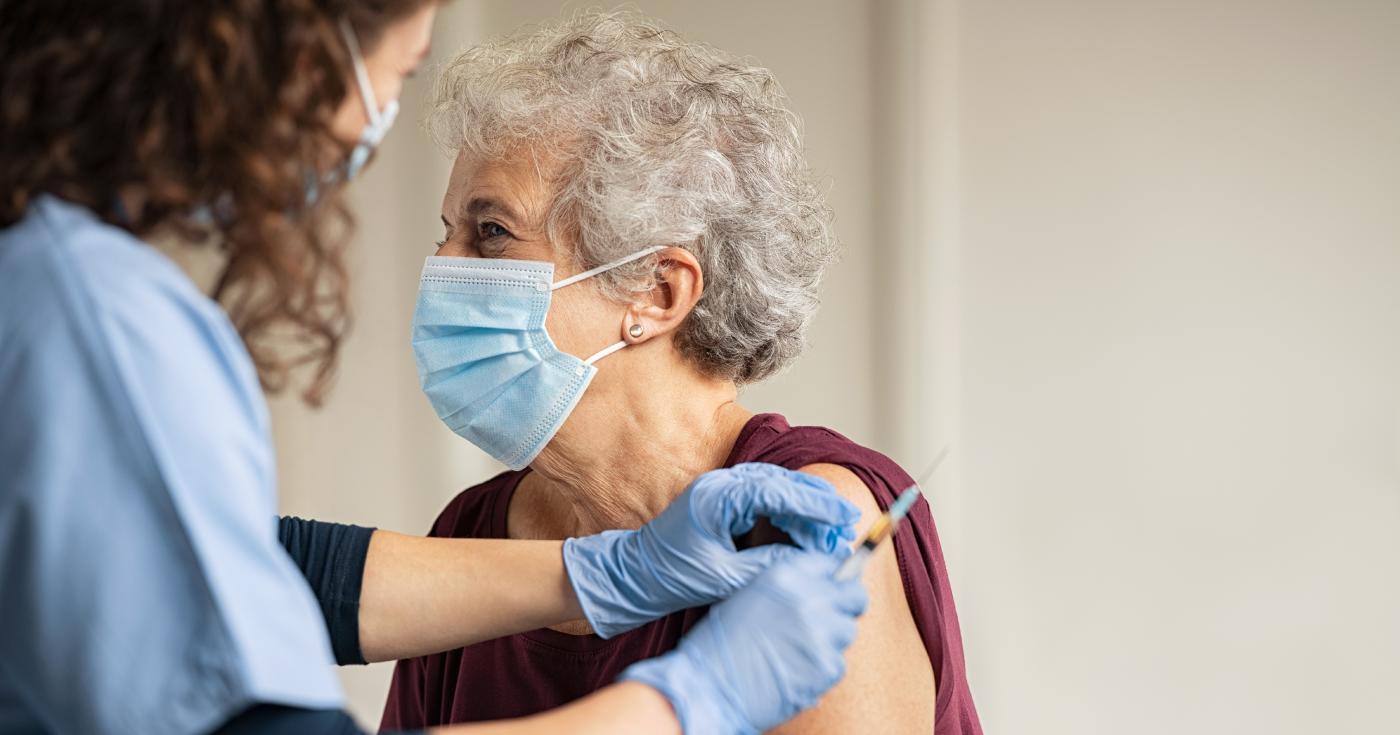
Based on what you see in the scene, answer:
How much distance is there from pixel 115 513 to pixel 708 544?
24.1 inches

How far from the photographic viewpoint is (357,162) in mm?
1010

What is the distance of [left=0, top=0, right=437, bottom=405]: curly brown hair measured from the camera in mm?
830

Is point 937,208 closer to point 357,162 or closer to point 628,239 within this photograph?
point 628,239

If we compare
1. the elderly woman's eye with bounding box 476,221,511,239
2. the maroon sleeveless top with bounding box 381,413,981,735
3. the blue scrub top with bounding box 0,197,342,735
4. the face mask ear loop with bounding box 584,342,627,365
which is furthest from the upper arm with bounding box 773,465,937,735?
the blue scrub top with bounding box 0,197,342,735

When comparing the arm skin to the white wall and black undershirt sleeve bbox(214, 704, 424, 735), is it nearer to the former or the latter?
black undershirt sleeve bbox(214, 704, 424, 735)

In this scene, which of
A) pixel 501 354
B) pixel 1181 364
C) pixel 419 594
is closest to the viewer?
pixel 419 594

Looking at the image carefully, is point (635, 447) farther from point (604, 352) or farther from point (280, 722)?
point (280, 722)

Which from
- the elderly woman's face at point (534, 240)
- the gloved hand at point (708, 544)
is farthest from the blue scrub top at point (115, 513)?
the elderly woman's face at point (534, 240)

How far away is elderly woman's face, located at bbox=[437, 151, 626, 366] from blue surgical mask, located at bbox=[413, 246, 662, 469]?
0.04 feet

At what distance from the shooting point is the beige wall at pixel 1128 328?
2.44 meters

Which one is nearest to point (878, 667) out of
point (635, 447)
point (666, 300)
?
point (635, 447)

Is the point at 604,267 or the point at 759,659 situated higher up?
the point at 604,267

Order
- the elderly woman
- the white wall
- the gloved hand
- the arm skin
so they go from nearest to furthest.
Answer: the gloved hand, the arm skin, the elderly woman, the white wall

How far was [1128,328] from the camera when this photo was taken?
258cm
